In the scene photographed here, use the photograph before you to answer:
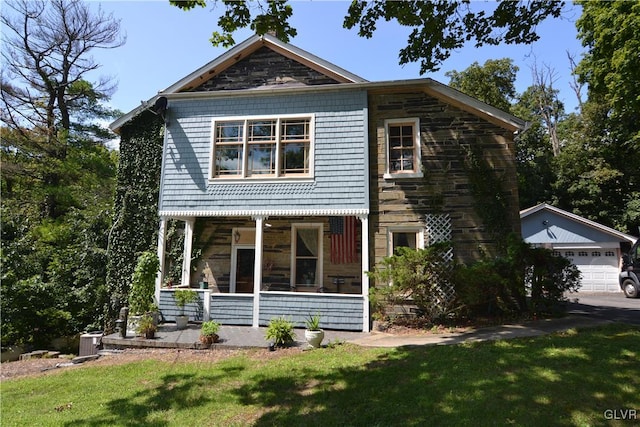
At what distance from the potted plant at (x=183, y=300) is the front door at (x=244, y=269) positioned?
74.5 inches

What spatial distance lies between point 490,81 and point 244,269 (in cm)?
2362

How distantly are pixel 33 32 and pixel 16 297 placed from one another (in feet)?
47.1

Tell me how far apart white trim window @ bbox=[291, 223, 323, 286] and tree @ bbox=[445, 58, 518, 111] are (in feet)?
62.4

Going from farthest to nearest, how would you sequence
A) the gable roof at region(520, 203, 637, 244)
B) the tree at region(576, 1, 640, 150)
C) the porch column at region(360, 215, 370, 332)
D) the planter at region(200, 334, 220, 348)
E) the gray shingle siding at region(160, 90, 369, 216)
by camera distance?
the gable roof at region(520, 203, 637, 244) → the tree at region(576, 1, 640, 150) → the gray shingle siding at region(160, 90, 369, 216) → the porch column at region(360, 215, 370, 332) → the planter at region(200, 334, 220, 348)

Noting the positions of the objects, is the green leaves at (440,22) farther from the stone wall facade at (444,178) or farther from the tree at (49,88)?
the tree at (49,88)

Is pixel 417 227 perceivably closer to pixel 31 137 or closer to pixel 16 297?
pixel 16 297

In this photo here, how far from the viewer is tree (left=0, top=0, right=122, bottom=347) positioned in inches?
463

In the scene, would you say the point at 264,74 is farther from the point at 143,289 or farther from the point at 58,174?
the point at 58,174

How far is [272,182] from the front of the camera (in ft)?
34.3

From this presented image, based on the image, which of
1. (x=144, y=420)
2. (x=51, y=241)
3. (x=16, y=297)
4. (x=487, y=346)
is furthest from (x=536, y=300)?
(x=51, y=241)

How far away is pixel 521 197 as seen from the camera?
2528cm

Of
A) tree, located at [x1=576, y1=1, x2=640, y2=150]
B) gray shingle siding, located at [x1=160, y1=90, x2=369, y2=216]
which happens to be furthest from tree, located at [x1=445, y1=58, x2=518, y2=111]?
gray shingle siding, located at [x1=160, y1=90, x2=369, y2=216]

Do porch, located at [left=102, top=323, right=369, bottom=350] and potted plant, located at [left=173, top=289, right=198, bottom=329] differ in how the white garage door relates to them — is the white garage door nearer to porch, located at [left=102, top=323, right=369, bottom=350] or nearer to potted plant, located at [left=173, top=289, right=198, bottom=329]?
porch, located at [left=102, top=323, right=369, bottom=350]

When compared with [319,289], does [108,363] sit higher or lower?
lower
